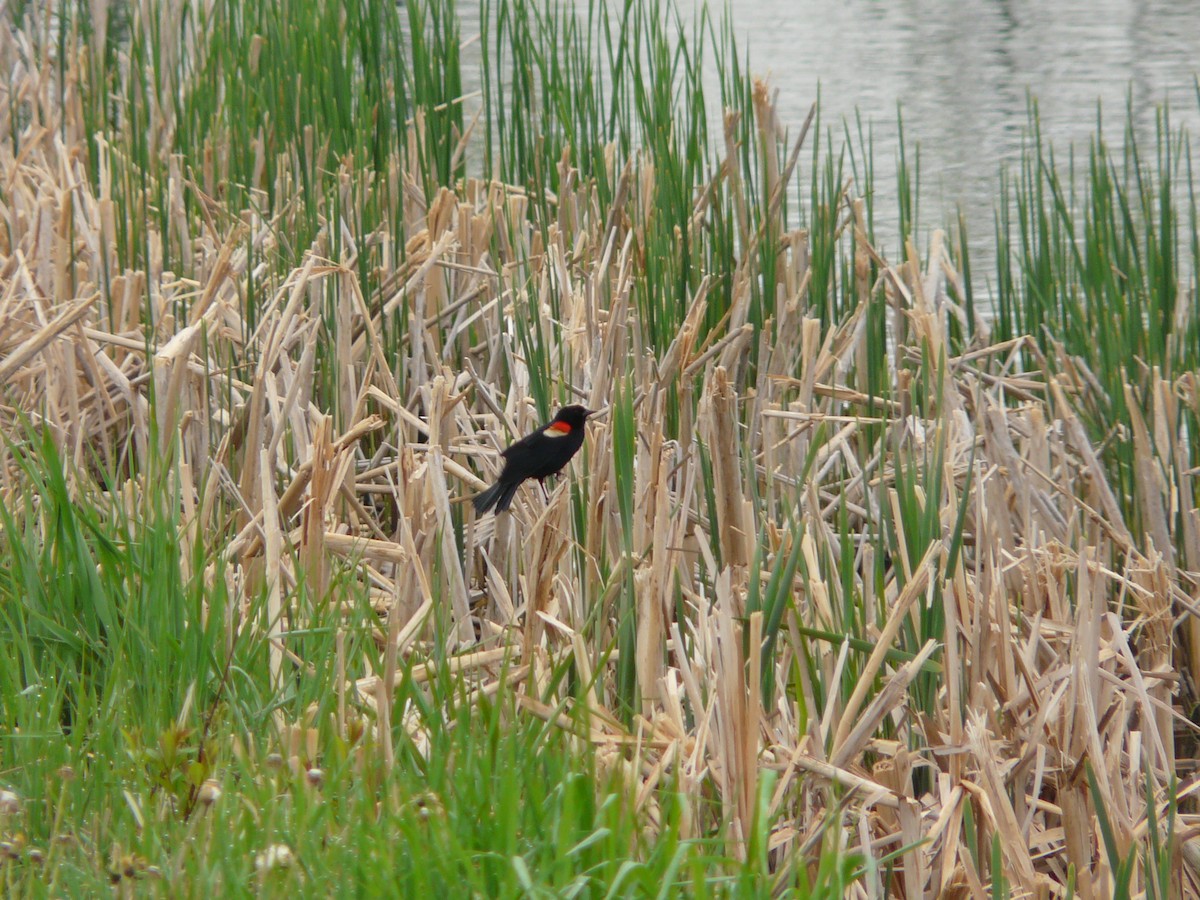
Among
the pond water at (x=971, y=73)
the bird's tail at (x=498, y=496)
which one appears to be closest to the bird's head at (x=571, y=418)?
the bird's tail at (x=498, y=496)

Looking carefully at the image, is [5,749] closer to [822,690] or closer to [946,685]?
[822,690]

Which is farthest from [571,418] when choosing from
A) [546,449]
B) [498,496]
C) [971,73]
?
[971,73]

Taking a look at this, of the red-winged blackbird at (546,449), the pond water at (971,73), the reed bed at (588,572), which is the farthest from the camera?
the pond water at (971,73)

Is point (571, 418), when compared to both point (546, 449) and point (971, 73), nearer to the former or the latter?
point (546, 449)

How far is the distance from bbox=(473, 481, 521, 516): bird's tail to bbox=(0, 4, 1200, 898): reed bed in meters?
0.06

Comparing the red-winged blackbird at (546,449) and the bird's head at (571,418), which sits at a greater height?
the bird's head at (571,418)

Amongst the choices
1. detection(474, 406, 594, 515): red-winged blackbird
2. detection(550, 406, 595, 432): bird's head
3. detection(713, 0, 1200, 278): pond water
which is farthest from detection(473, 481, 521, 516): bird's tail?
detection(713, 0, 1200, 278): pond water

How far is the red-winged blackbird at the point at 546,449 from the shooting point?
91.7 inches

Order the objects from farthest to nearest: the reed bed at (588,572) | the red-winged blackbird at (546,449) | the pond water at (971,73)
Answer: the pond water at (971,73)
the red-winged blackbird at (546,449)
the reed bed at (588,572)

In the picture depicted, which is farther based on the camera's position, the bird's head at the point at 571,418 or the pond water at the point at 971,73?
the pond water at the point at 971,73

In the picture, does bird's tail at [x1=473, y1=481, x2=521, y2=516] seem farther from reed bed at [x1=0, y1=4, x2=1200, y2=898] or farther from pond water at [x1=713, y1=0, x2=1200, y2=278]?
pond water at [x1=713, y1=0, x2=1200, y2=278]

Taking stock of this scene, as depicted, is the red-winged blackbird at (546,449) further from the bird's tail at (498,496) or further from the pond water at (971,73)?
the pond water at (971,73)

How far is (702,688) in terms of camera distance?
6.69 feet

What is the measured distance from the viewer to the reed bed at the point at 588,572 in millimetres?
1683
